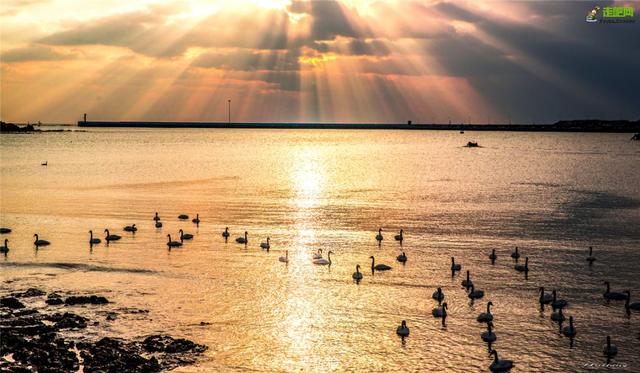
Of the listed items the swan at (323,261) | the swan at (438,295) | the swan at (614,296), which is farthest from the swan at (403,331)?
the swan at (323,261)

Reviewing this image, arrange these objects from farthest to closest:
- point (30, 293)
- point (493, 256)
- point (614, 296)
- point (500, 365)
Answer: point (493, 256)
point (30, 293)
point (614, 296)
point (500, 365)

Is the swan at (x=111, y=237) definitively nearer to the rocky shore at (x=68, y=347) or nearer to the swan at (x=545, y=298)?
the rocky shore at (x=68, y=347)

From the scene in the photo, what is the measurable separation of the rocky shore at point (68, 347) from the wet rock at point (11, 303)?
0.13ft

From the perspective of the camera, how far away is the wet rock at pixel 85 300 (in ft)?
105

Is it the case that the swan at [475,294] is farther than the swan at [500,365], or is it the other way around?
the swan at [475,294]

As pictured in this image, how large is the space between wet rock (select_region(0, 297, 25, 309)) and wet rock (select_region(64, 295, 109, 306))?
2.00 metres

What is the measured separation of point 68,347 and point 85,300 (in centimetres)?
717

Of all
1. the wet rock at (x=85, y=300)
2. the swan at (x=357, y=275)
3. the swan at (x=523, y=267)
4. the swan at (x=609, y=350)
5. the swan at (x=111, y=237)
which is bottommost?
the swan at (x=609, y=350)

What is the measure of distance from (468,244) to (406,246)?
170 inches

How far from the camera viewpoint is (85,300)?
106 ft

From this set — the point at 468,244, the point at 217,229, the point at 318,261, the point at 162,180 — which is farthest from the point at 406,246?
the point at 162,180

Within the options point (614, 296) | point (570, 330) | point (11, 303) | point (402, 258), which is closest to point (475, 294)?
point (570, 330)

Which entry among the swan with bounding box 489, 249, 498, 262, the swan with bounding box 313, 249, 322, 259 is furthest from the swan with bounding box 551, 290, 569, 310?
the swan with bounding box 313, 249, 322, 259

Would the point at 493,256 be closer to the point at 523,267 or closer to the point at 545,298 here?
the point at 523,267
